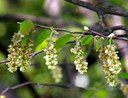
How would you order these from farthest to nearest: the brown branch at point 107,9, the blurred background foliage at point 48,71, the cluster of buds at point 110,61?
the blurred background foliage at point 48,71, the brown branch at point 107,9, the cluster of buds at point 110,61

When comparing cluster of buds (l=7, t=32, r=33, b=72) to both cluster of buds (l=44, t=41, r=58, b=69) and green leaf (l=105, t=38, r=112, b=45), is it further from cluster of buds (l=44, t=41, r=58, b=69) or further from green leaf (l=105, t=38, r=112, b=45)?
green leaf (l=105, t=38, r=112, b=45)

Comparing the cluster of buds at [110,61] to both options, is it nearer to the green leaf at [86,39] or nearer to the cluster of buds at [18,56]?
the green leaf at [86,39]

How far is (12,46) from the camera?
4.59 feet

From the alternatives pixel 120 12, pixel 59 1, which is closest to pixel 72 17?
pixel 59 1

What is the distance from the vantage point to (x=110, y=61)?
1.31 meters

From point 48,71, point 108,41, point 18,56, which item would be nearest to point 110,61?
point 108,41

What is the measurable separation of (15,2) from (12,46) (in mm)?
3192

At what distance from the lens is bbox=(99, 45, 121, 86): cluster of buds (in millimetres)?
1311

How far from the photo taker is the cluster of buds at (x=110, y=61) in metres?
1.31

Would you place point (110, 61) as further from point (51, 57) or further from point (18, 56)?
point (18, 56)

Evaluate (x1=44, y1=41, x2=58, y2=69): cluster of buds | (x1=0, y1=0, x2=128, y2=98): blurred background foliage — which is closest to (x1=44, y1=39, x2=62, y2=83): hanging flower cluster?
(x1=44, y1=41, x2=58, y2=69): cluster of buds

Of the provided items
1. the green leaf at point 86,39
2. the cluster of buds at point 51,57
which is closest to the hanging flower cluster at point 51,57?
the cluster of buds at point 51,57

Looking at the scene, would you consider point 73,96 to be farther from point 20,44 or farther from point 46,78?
point 20,44

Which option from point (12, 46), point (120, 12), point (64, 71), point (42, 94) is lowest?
point (42, 94)
